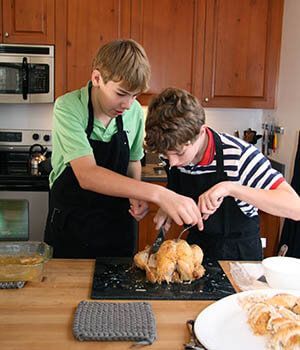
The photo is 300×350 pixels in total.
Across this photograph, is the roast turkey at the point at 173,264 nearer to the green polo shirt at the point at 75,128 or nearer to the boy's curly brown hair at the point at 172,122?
the boy's curly brown hair at the point at 172,122

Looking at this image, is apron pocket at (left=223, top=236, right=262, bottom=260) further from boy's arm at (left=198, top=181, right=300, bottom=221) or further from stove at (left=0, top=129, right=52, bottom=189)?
stove at (left=0, top=129, right=52, bottom=189)

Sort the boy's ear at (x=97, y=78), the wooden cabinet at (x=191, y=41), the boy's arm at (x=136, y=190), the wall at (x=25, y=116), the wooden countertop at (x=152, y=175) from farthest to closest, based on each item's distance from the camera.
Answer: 1. the wall at (x=25, y=116)
2. the wooden cabinet at (x=191, y=41)
3. the wooden countertop at (x=152, y=175)
4. the boy's ear at (x=97, y=78)
5. the boy's arm at (x=136, y=190)

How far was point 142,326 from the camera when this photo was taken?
1.07 m

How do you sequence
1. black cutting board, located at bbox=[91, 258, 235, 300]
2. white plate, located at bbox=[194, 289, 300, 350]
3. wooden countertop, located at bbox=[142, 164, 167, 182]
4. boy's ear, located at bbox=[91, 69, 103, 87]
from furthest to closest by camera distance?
wooden countertop, located at bbox=[142, 164, 167, 182] < boy's ear, located at bbox=[91, 69, 103, 87] < black cutting board, located at bbox=[91, 258, 235, 300] < white plate, located at bbox=[194, 289, 300, 350]

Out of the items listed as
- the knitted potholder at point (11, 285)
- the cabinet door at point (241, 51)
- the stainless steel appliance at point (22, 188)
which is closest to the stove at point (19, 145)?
the stainless steel appliance at point (22, 188)

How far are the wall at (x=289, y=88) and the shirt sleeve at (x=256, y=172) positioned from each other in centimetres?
148

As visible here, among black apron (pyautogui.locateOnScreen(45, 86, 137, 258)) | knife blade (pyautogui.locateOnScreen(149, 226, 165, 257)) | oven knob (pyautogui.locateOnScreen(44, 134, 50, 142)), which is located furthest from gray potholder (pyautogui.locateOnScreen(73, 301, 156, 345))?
oven knob (pyautogui.locateOnScreen(44, 134, 50, 142))

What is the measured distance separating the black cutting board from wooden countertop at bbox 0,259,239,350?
0.03 meters

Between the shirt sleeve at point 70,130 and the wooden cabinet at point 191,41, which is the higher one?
the wooden cabinet at point 191,41

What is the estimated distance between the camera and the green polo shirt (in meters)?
1.58

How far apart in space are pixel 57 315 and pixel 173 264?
0.36 meters

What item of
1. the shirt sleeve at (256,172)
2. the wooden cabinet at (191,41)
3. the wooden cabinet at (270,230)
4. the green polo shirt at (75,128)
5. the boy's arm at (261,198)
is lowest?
the wooden cabinet at (270,230)

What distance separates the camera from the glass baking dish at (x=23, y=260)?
51.9 inches

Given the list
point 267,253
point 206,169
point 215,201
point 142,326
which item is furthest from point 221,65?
point 142,326
